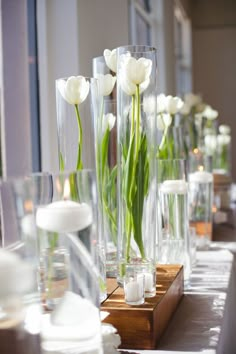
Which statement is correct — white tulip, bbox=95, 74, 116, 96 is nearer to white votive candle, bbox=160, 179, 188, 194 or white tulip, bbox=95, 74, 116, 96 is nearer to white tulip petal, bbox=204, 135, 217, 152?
white votive candle, bbox=160, 179, 188, 194

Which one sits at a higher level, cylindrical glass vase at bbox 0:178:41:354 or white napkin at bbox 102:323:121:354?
cylindrical glass vase at bbox 0:178:41:354

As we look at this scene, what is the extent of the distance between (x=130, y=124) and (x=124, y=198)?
18 cm

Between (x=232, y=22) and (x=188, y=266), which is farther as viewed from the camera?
(x=232, y=22)

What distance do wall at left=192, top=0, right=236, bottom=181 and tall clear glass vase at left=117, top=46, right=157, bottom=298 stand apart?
22.2ft

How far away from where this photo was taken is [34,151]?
2.39 metres

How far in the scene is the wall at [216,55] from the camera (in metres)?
8.13

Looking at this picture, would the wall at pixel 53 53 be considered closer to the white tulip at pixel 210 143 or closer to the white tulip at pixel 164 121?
the white tulip at pixel 164 121

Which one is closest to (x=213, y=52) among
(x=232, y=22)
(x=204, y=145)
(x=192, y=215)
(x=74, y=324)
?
(x=232, y=22)

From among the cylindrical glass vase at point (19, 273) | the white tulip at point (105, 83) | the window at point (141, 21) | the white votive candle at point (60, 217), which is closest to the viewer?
the cylindrical glass vase at point (19, 273)

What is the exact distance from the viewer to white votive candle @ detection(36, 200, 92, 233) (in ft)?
3.61

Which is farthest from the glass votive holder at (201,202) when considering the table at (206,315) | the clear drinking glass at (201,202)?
the table at (206,315)

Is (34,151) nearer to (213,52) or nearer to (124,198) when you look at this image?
(124,198)

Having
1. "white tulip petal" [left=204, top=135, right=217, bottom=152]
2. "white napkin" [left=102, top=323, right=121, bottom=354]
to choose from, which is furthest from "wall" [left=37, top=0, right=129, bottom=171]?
"white tulip petal" [left=204, top=135, right=217, bottom=152]

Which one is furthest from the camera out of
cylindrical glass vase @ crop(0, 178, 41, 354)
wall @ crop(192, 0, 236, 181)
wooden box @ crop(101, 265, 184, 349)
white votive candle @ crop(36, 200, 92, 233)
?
wall @ crop(192, 0, 236, 181)
